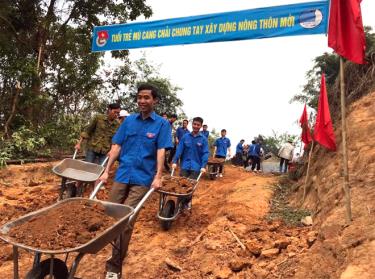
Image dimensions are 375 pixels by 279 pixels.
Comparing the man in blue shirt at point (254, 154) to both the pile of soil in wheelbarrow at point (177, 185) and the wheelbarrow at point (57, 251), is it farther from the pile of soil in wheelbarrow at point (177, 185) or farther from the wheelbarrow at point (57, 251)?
the wheelbarrow at point (57, 251)

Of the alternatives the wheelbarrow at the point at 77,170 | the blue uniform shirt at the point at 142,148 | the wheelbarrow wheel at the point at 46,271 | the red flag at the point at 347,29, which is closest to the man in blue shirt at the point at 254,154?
the wheelbarrow at the point at 77,170

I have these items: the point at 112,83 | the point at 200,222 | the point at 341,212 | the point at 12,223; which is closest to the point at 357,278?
the point at 341,212

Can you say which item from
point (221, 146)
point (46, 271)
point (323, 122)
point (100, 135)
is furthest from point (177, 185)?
point (221, 146)

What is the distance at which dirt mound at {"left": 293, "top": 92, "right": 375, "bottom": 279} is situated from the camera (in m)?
4.05

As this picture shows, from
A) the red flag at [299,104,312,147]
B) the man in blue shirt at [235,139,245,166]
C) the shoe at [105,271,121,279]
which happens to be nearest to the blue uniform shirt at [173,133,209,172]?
the red flag at [299,104,312,147]

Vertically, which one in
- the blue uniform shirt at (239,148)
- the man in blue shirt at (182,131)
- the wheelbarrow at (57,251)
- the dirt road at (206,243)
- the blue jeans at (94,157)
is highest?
the man in blue shirt at (182,131)

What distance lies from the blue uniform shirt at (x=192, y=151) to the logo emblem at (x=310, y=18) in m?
2.84

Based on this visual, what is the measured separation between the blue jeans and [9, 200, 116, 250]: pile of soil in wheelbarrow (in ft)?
12.7

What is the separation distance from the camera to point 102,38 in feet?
35.6

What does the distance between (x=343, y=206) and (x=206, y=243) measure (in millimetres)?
1835

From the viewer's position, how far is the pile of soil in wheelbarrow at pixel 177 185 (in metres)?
6.63

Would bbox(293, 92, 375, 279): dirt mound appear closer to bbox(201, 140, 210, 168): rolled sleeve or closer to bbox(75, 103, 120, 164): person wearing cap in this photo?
bbox(201, 140, 210, 168): rolled sleeve

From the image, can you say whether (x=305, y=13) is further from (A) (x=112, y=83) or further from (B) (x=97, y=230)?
(A) (x=112, y=83)

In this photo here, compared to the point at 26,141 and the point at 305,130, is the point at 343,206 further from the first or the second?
the point at 26,141
